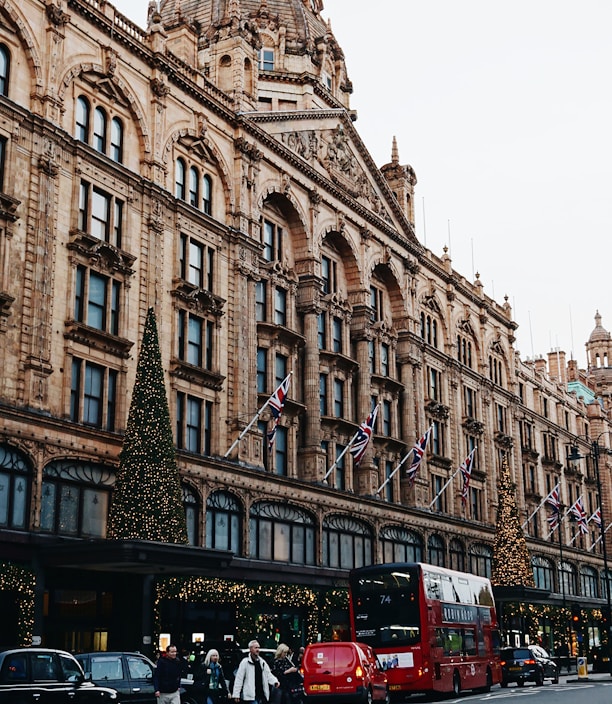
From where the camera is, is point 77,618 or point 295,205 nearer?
point 77,618

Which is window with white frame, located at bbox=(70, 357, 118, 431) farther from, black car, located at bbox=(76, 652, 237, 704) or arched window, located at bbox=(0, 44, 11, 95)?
black car, located at bbox=(76, 652, 237, 704)

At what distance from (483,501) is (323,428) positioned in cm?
2233

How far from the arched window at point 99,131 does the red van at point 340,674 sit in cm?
2136

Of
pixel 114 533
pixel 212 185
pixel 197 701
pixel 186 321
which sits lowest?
pixel 197 701

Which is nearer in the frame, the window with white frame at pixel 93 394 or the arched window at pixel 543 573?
the window with white frame at pixel 93 394

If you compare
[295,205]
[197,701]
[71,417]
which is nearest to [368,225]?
[295,205]

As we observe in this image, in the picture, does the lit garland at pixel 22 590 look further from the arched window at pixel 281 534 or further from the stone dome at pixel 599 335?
the stone dome at pixel 599 335

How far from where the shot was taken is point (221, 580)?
41.4 m

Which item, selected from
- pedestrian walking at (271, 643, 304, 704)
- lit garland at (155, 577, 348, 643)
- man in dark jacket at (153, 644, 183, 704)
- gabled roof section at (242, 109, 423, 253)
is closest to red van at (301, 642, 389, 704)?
pedestrian walking at (271, 643, 304, 704)

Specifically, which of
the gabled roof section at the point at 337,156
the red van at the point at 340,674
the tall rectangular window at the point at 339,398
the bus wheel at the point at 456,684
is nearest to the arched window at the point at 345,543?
the tall rectangular window at the point at 339,398

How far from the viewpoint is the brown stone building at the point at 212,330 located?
115 feet

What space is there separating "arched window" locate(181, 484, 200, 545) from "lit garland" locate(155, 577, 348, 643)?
172cm

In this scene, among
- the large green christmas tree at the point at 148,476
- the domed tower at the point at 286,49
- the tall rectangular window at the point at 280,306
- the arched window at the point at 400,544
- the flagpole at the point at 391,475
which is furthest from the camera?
the domed tower at the point at 286,49

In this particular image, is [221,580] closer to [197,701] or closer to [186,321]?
[186,321]
